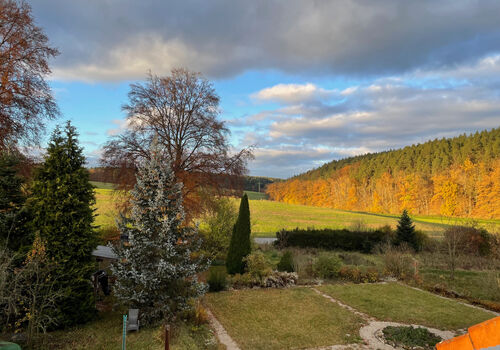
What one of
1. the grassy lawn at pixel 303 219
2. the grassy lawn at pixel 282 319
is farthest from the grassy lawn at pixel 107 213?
the grassy lawn at pixel 303 219

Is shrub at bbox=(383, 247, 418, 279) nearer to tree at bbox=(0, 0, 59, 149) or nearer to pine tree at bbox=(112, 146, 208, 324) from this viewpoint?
pine tree at bbox=(112, 146, 208, 324)

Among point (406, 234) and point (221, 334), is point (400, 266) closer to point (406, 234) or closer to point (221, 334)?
point (406, 234)

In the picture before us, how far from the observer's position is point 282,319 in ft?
28.1

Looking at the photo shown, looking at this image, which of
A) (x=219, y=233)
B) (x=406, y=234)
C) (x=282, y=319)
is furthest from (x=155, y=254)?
(x=406, y=234)

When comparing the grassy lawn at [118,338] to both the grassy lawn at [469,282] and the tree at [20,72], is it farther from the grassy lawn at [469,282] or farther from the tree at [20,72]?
the grassy lawn at [469,282]

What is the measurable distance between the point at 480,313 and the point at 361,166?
6480 centimetres

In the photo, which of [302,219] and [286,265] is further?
[302,219]

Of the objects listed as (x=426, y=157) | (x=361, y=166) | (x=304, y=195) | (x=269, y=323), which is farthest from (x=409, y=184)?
(x=269, y=323)

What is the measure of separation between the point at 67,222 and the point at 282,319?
650 cm

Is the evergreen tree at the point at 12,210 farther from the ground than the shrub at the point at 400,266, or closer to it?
farther from the ground

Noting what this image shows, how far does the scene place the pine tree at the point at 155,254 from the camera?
6941mm

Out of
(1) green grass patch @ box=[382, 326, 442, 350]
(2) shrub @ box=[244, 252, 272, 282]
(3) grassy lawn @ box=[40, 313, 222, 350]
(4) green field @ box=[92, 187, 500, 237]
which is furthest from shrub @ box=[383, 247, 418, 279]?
(4) green field @ box=[92, 187, 500, 237]

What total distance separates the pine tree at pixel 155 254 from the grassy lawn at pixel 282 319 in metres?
1.87

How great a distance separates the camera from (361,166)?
232 ft
